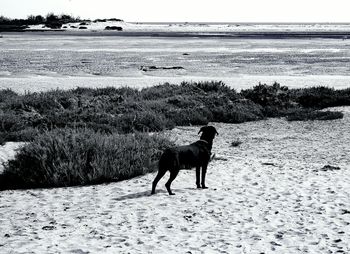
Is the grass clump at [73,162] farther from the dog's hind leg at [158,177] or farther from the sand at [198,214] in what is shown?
the dog's hind leg at [158,177]

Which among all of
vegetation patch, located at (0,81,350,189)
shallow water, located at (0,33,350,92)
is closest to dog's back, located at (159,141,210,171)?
vegetation patch, located at (0,81,350,189)

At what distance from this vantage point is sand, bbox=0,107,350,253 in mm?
6676

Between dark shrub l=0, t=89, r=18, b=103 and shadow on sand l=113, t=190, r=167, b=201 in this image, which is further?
dark shrub l=0, t=89, r=18, b=103

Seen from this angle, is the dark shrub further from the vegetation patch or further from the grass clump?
the grass clump

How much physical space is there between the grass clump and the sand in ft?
1.01

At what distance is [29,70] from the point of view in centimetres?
3441

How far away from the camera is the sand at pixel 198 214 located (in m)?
6.68

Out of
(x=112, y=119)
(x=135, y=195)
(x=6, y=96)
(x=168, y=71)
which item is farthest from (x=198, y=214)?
(x=168, y=71)

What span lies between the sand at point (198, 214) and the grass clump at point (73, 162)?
1.01 ft

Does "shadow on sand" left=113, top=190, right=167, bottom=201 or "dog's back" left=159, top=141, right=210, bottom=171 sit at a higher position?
"dog's back" left=159, top=141, right=210, bottom=171

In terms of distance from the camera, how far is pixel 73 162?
1008cm

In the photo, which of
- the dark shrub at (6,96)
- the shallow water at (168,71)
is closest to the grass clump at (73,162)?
the dark shrub at (6,96)

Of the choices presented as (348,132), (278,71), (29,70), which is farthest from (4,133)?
(278,71)

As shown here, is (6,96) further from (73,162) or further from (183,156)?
(183,156)
